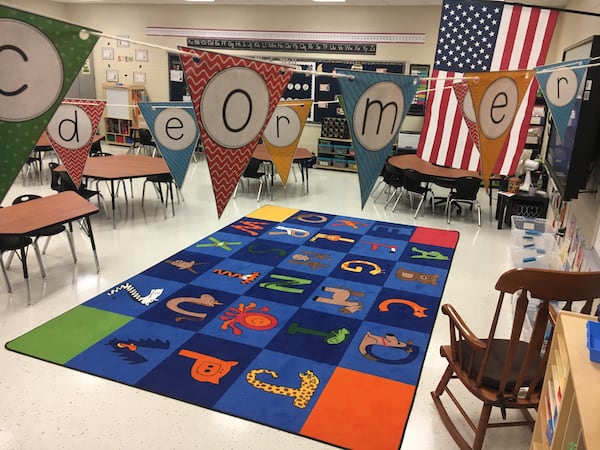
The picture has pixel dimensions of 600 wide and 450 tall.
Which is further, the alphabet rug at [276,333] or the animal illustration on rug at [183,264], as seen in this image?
the animal illustration on rug at [183,264]

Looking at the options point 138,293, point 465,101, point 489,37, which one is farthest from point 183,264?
point 489,37

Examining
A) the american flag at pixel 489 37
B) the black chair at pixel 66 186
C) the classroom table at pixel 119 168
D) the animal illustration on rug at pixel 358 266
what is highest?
the american flag at pixel 489 37

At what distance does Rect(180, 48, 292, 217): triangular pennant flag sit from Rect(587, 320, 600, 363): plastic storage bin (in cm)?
209

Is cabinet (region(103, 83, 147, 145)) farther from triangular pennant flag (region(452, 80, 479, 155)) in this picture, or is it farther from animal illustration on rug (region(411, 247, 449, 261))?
triangular pennant flag (region(452, 80, 479, 155))

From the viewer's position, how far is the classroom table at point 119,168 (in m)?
6.40

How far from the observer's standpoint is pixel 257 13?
1061cm

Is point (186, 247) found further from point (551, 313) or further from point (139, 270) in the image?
point (551, 313)

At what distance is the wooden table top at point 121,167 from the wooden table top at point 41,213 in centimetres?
127

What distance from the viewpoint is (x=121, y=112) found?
11969mm

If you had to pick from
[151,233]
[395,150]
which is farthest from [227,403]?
[395,150]

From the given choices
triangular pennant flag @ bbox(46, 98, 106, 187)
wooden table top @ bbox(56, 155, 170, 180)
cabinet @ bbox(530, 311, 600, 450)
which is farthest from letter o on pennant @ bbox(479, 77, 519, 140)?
wooden table top @ bbox(56, 155, 170, 180)

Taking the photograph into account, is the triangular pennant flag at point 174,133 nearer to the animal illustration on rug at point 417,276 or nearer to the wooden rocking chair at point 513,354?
the animal illustration on rug at point 417,276

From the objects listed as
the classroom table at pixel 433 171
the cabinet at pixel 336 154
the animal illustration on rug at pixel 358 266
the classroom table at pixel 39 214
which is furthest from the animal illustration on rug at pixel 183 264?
the cabinet at pixel 336 154

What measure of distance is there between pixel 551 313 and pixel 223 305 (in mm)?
2874
